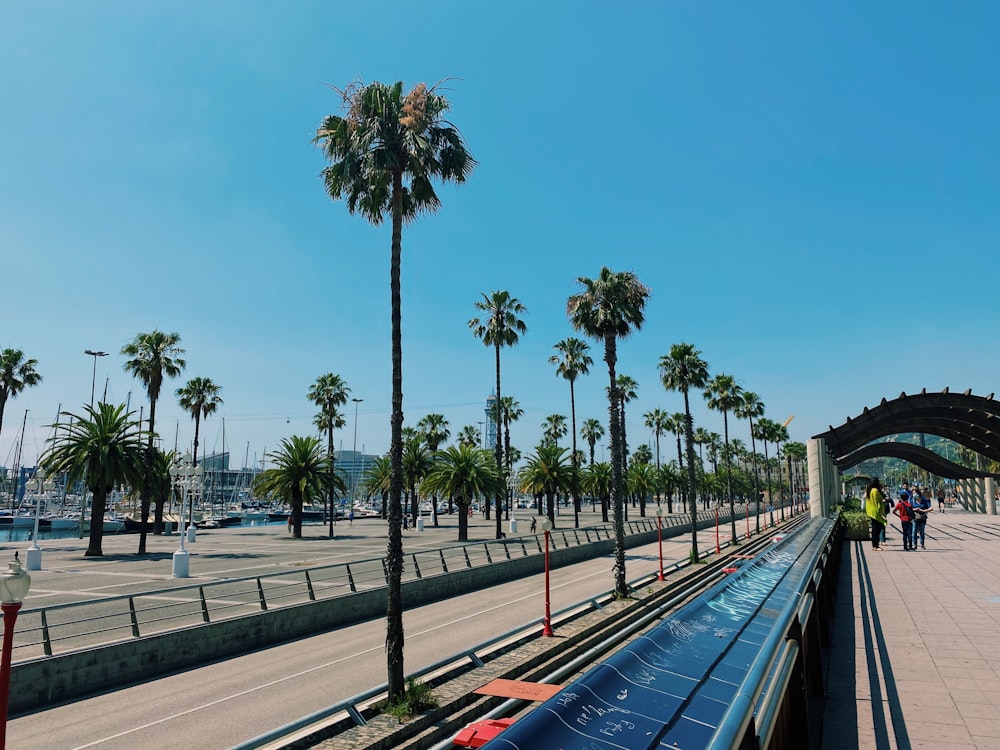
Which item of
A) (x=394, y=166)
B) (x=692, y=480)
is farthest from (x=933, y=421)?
(x=394, y=166)

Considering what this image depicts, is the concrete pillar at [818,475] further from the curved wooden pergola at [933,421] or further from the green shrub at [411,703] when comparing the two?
the green shrub at [411,703]

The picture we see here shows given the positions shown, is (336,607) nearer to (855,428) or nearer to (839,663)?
(839,663)

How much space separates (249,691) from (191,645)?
3.37 metres

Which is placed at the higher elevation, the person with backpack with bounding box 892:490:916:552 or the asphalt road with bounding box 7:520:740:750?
the person with backpack with bounding box 892:490:916:552

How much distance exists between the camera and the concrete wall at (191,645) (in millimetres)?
12477

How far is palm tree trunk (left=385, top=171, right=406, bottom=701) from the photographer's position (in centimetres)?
1138

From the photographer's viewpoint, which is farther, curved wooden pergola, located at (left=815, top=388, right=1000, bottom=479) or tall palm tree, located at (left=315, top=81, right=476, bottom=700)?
curved wooden pergola, located at (left=815, top=388, right=1000, bottom=479)

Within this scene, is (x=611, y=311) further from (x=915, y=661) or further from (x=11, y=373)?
(x=11, y=373)

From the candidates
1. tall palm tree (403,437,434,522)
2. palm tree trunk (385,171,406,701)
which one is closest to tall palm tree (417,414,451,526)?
tall palm tree (403,437,434,522)

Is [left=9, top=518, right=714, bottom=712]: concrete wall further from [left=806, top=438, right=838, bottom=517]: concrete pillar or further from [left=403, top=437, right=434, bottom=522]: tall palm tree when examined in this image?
[left=403, top=437, right=434, bottom=522]: tall palm tree

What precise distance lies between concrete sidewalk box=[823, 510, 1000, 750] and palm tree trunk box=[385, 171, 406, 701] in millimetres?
7152

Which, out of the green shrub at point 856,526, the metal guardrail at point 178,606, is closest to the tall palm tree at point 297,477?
the metal guardrail at point 178,606

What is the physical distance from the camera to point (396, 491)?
1221 cm

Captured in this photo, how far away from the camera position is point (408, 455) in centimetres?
6134
